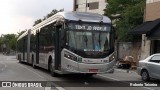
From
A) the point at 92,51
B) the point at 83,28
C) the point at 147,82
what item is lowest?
the point at 147,82

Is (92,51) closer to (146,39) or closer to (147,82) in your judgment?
(147,82)

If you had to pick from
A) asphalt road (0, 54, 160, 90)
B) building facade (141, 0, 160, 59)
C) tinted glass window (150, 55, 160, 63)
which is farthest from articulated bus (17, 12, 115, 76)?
building facade (141, 0, 160, 59)

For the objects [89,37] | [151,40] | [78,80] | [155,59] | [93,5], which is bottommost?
[78,80]

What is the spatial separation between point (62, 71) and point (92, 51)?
175cm

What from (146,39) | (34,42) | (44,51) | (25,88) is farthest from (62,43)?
(146,39)

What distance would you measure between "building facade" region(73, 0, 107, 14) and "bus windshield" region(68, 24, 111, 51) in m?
59.6

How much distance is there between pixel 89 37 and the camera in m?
17.3

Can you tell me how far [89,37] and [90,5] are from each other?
2655 inches

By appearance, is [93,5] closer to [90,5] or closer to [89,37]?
[90,5]

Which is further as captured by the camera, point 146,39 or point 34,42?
point 146,39

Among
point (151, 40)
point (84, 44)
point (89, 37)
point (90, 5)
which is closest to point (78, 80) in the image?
point (84, 44)

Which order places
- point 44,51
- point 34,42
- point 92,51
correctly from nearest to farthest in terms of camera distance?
1. point 92,51
2. point 44,51
3. point 34,42

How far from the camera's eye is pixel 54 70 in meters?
19.3

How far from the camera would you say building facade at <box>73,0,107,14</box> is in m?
79.4
